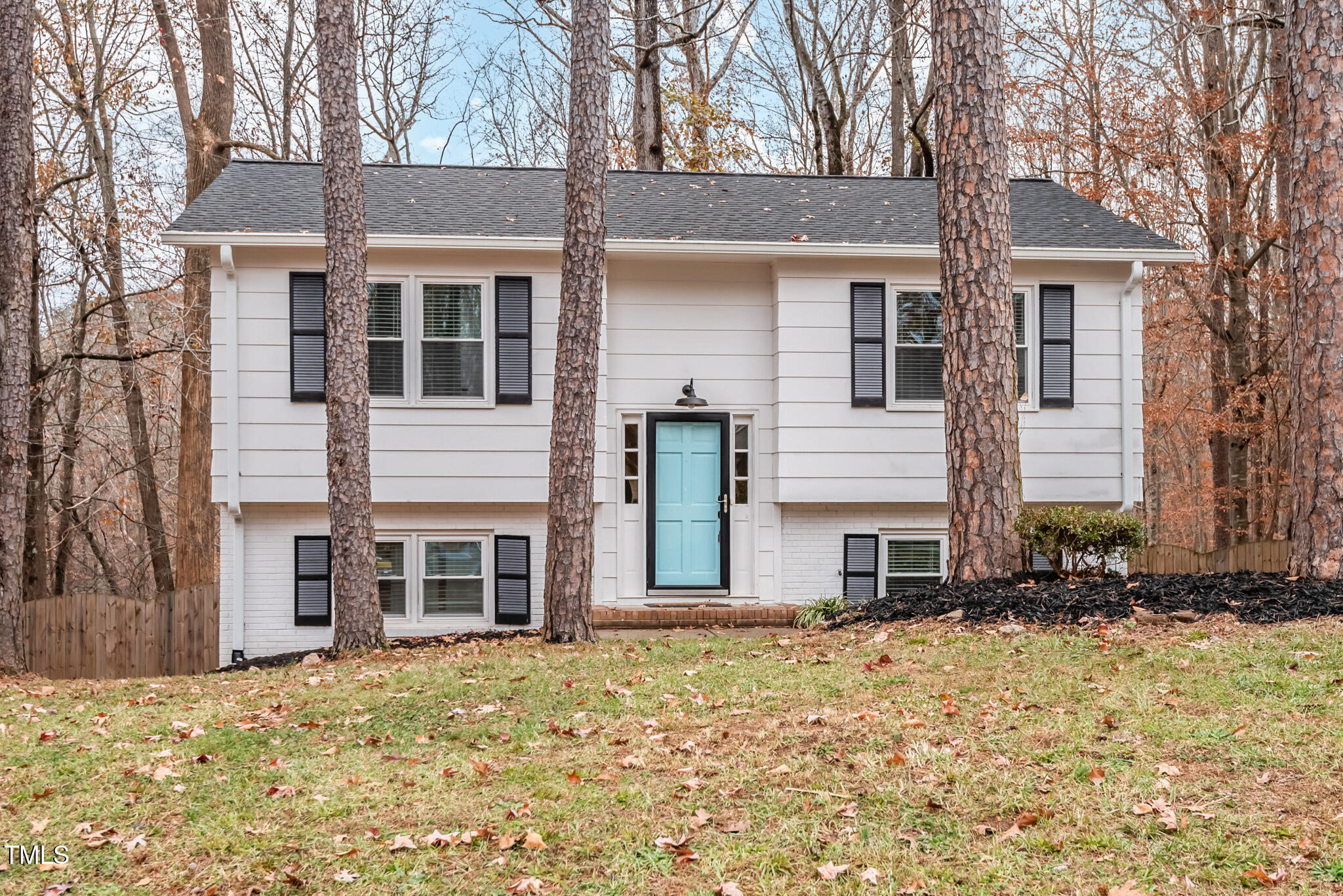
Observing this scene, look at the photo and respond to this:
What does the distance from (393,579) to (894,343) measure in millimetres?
6098

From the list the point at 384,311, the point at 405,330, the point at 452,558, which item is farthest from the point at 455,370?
the point at 452,558

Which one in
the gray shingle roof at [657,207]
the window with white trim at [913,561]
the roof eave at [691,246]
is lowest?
the window with white trim at [913,561]

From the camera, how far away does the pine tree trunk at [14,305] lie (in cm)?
799

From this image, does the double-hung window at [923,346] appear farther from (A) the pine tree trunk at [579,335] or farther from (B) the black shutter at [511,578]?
(B) the black shutter at [511,578]

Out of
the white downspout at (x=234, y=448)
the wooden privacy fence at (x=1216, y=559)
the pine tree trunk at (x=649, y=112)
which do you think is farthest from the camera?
the pine tree trunk at (x=649, y=112)

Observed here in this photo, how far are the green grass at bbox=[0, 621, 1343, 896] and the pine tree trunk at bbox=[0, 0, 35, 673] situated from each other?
7.31 feet

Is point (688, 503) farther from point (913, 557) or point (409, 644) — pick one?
point (409, 644)

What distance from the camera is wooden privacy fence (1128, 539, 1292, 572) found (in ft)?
36.6

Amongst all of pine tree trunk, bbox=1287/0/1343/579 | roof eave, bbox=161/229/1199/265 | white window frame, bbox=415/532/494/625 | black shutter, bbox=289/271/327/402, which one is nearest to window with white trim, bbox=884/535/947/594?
roof eave, bbox=161/229/1199/265

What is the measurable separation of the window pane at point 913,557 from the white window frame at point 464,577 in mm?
4442

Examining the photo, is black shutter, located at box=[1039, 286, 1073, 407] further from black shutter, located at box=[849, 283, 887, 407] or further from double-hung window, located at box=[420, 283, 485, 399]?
double-hung window, located at box=[420, 283, 485, 399]

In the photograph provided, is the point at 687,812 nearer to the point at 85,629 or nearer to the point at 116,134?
the point at 85,629

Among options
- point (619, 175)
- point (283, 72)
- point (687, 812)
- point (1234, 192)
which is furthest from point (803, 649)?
point (283, 72)

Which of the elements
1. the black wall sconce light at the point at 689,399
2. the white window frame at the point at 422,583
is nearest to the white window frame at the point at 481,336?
the white window frame at the point at 422,583
